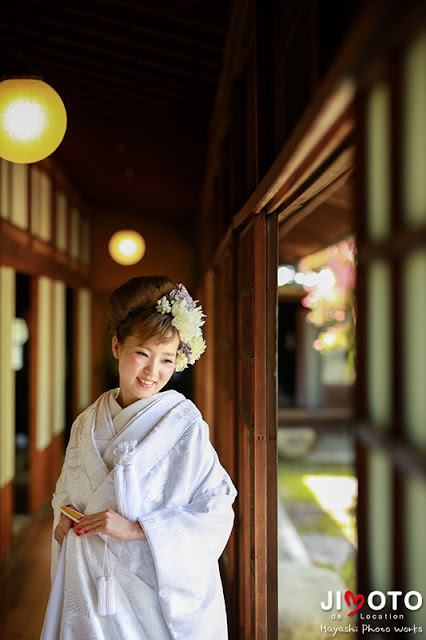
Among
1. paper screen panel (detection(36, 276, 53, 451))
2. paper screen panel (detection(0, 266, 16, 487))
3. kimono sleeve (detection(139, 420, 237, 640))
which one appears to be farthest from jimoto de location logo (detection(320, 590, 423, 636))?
paper screen panel (detection(36, 276, 53, 451))

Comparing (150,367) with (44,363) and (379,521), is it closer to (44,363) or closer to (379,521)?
(379,521)

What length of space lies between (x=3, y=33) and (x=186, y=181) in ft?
10.4

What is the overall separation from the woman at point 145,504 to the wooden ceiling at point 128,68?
4.46 feet

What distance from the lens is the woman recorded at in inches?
72.2

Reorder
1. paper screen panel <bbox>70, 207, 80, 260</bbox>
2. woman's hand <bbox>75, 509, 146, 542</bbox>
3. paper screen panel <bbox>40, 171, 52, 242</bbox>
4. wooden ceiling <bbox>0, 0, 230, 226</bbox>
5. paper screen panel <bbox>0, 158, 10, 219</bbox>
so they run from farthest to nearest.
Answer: paper screen panel <bbox>70, 207, 80, 260</bbox> < paper screen panel <bbox>40, 171, 52, 242</bbox> < paper screen panel <bbox>0, 158, 10, 219</bbox> < wooden ceiling <bbox>0, 0, 230, 226</bbox> < woman's hand <bbox>75, 509, 146, 542</bbox>

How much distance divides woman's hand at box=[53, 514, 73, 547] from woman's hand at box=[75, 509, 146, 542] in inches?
7.1

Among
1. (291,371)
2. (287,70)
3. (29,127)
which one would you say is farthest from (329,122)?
(291,371)

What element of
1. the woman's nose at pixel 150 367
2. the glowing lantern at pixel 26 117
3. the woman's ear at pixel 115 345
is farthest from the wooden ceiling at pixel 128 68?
the woman's nose at pixel 150 367

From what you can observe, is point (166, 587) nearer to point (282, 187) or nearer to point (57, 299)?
point (282, 187)

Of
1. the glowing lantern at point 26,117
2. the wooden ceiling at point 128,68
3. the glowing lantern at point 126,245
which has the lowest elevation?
the glowing lantern at point 26,117

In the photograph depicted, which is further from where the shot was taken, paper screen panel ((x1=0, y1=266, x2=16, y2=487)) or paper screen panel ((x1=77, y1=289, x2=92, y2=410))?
paper screen panel ((x1=77, y1=289, x2=92, y2=410))

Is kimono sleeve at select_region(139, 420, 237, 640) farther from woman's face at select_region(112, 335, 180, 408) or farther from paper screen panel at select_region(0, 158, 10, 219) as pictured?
paper screen panel at select_region(0, 158, 10, 219)

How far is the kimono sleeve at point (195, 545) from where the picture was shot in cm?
183

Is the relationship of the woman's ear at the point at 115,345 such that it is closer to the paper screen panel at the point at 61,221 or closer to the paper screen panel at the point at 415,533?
the paper screen panel at the point at 415,533
